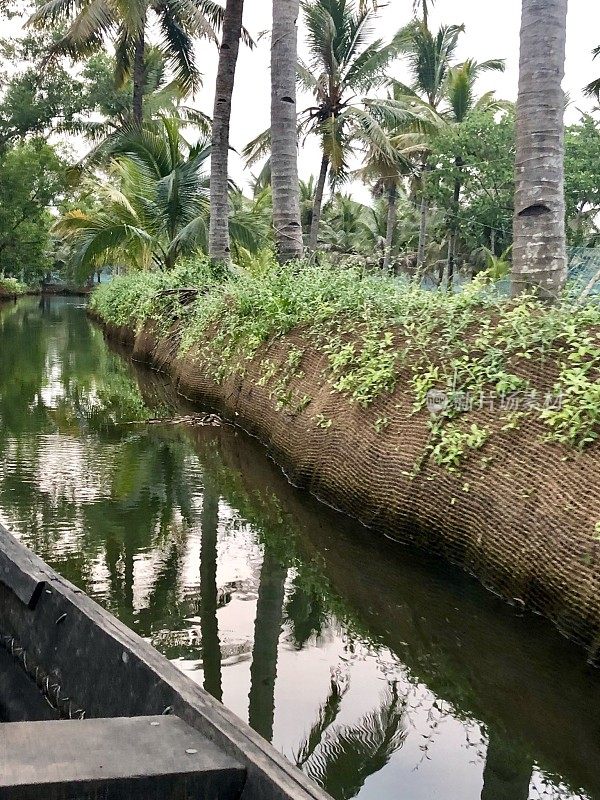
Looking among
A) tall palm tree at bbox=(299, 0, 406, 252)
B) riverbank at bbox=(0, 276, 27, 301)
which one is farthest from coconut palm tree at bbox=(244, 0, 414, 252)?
riverbank at bbox=(0, 276, 27, 301)

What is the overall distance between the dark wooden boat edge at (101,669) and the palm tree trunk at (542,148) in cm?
473

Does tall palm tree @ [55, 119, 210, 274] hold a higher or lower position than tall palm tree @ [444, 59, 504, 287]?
lower

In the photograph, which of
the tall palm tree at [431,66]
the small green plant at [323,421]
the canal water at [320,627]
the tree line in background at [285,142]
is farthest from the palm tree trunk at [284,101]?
the tall palm tree at [431,66]

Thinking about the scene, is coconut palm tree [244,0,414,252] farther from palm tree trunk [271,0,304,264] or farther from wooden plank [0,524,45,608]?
wooden plank [0,524,45,608]

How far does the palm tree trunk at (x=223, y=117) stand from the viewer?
1384 cm

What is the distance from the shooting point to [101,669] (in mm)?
2551

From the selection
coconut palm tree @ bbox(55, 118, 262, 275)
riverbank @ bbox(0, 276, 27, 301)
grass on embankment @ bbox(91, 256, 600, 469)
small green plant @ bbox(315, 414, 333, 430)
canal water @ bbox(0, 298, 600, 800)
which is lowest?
canal water @ bbox(0, 298, 600, 800)

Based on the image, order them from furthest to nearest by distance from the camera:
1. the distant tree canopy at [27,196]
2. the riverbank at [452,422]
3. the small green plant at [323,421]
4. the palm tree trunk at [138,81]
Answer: the distant tree canopy at [27,196] < the palm tree trunk at [138,81] < the small green plant at [323,421] < the riverbank at [452,422]

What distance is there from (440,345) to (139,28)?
20548 mm

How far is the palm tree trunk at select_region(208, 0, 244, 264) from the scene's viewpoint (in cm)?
1384

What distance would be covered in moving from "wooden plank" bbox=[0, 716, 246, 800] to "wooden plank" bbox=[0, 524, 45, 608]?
0.91 metres

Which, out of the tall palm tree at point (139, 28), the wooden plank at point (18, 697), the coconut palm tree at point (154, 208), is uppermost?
the tall palm tree at point (139, 28)

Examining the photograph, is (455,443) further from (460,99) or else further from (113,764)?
(460,99)

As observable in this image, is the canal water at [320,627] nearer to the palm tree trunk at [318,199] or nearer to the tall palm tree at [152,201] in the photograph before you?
the tall palm tree at [152,201]
